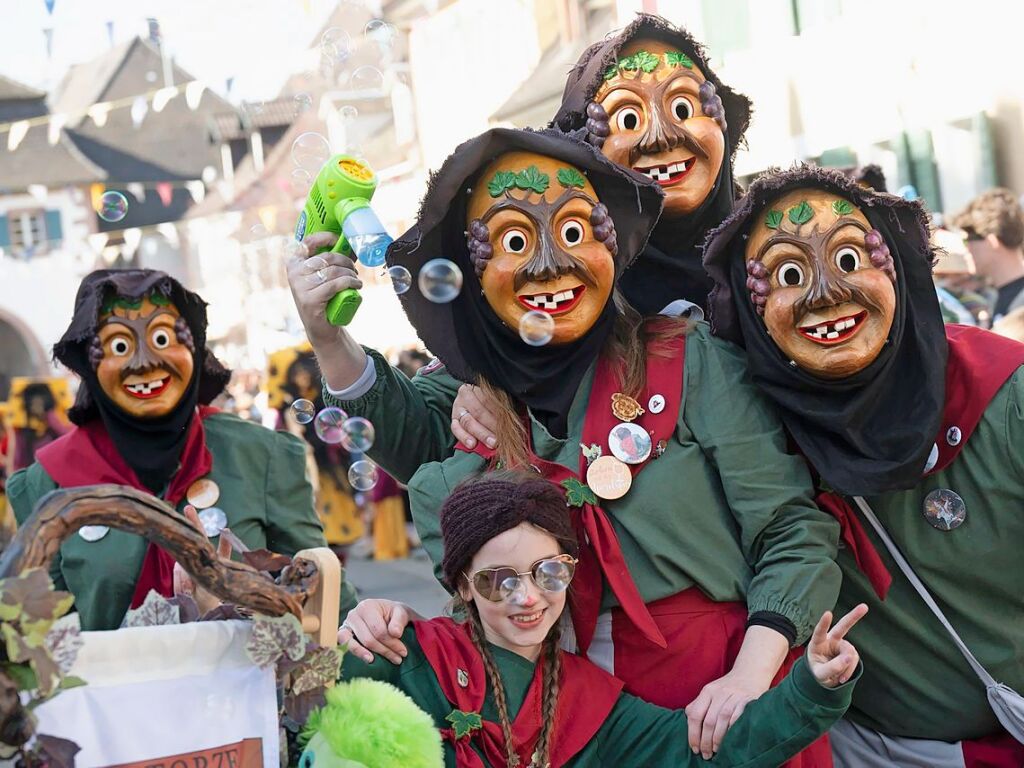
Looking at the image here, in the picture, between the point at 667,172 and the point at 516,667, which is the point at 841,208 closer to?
the point at 667,172

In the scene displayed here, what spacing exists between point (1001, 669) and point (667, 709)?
2.31 feet

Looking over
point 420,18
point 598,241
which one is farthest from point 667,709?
point 420,18

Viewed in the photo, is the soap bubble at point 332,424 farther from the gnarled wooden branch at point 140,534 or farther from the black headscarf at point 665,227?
the gnarled wooden branch at point 140,534

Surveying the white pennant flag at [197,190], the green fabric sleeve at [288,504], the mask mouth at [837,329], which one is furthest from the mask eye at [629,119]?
the white pennant flag at [197,190]

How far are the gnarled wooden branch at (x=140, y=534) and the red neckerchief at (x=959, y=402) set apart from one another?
50.5 inches

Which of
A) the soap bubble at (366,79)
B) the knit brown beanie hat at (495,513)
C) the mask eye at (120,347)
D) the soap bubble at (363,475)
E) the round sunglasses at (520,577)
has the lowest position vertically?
the round sunglasses at (520,577)

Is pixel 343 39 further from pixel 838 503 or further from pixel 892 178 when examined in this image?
pixel 892 178

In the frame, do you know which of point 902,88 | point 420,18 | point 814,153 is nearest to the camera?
point 902,88

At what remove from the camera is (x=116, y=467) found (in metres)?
3.96

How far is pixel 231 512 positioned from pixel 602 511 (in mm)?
1537

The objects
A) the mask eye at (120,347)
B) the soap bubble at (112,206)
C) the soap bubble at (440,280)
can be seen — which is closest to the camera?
the soap bubble at (440,280)

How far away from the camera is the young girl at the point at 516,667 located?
105 inches

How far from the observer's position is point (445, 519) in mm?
2812

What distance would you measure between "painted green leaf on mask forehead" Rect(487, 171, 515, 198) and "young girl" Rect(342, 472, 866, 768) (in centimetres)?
62
